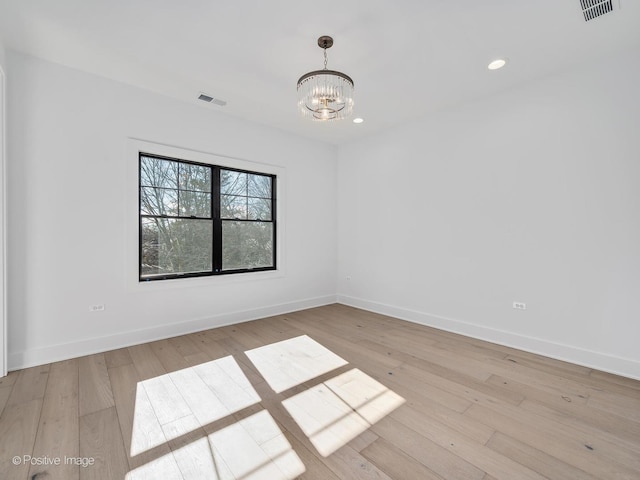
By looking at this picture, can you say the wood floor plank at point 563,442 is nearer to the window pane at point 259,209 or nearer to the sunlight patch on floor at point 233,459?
the sunlight patch on floor at point 233,459

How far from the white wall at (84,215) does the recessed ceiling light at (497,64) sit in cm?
320

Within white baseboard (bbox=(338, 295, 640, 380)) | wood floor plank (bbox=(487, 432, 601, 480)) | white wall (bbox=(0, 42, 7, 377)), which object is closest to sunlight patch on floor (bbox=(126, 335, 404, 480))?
wood floor plank (bbox=(487, 432, 601, 480))

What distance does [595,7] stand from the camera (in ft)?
7.34

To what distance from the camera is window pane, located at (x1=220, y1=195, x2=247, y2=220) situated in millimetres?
4223

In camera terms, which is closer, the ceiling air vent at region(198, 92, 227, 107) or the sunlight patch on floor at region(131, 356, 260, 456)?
the sunlight patch on floor at region(131, 356, 260, 456)

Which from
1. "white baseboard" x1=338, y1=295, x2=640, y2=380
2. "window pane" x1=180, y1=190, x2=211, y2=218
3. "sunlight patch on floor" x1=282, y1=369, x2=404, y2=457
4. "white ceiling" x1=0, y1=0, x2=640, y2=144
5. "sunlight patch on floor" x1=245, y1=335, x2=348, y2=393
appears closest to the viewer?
"sunlight patch on floor" x1=282, y1=369, x2=404, y2=457

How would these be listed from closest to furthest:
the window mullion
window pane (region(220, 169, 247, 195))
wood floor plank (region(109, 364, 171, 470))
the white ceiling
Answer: wood floor plank (region(109, 364, 171, 470))
the white ceiling
the window mullion
window pane (region(220, 169, 247, 195))

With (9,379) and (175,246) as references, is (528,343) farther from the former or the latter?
(9,379)

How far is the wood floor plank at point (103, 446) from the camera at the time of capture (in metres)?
1.58

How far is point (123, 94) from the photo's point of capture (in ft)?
10.9

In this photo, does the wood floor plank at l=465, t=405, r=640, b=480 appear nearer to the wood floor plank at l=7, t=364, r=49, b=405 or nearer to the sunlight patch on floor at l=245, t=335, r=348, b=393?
the sunlight patch on floor at l=245, t=335, r=348, b=393

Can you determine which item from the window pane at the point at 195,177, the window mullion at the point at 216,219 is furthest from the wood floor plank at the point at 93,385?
the window pane at the point at 195,177

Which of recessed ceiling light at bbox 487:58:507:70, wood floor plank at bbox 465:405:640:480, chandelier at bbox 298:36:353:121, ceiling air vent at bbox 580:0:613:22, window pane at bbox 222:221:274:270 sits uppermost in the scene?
recessed ceiling light at bbox 487:58:507:70

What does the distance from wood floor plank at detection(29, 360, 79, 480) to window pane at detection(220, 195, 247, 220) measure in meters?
2.42
